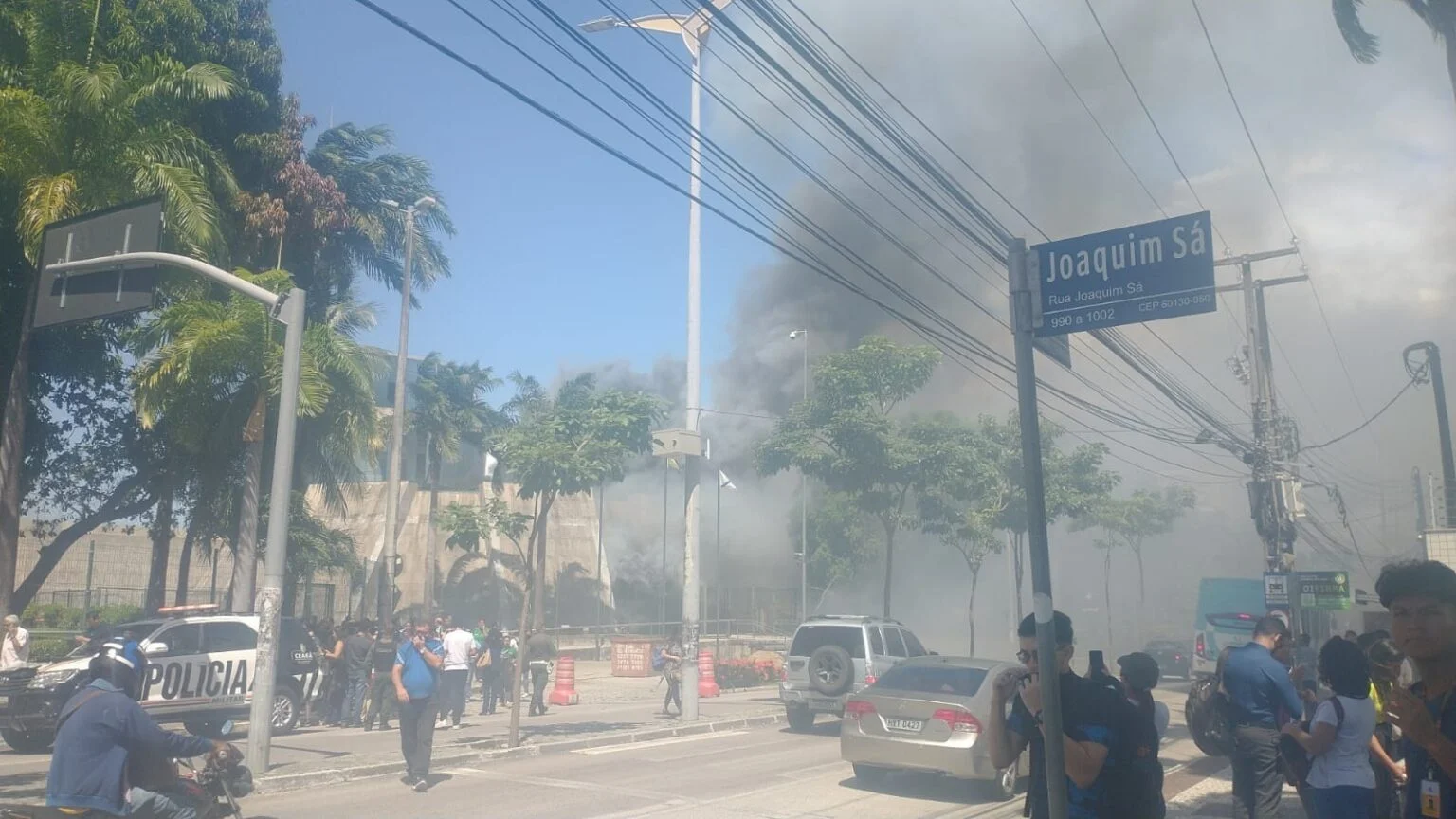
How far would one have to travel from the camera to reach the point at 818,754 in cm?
1479

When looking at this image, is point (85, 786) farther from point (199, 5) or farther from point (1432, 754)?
point (199, 5)

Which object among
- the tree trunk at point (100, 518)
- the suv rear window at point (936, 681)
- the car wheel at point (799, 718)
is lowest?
the car wheel at point (799, 718)

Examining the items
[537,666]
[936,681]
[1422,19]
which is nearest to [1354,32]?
[1422,19]

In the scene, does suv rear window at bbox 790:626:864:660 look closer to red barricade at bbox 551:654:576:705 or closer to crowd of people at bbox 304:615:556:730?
crowd of people at bbox 304:615:556:730

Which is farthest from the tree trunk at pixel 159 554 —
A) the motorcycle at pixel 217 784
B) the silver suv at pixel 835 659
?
the motorcycle at pixel 217 784

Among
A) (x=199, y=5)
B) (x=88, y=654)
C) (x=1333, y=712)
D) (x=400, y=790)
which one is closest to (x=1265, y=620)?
(x=1333, y=712)

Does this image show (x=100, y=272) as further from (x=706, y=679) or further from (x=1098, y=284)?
(x=706, y=679)

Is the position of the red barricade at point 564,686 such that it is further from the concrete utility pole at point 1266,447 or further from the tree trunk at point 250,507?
the concrete utility pole at point 1266,447

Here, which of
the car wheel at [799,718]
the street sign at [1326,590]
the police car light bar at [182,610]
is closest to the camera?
the police car light bar at [182,610]

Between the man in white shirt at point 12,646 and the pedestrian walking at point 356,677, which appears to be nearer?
the man in white shirt at point 12,646

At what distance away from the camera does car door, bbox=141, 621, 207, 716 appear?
15.3m

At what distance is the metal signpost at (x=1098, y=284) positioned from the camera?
16.0 feet

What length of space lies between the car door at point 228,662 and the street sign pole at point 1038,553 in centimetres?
1434

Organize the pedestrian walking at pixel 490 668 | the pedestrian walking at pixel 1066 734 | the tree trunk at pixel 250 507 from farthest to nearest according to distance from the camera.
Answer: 1. the pedestrian walking at pixel 490 668
2. the tree trunk at pixel 250 507
3. the pedestrian walking at pixel 1066 734
